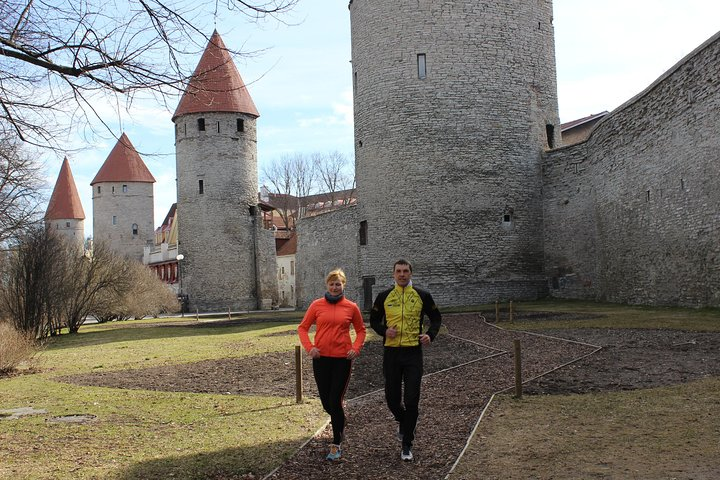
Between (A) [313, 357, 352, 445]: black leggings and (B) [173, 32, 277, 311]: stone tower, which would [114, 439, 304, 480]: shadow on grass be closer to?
(A) [313, 357, 352, 445]: black leggings

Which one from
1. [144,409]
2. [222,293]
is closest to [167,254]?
[222,293]

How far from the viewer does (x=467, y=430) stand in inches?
273

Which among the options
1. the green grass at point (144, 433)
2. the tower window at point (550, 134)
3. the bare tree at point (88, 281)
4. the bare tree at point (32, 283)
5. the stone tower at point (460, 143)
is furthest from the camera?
the tower window at point (550, 134)

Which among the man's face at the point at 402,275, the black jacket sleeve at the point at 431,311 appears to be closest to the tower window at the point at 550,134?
the black jacket sleeve at the point at 431,311

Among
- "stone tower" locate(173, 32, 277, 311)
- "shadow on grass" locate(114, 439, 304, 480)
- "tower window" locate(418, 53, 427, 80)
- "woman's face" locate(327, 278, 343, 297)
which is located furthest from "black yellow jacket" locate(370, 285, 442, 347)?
"stone tower" locate(173, 32, 277, 311)

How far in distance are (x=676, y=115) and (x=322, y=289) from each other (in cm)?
2013

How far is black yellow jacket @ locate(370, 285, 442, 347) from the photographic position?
242 inches

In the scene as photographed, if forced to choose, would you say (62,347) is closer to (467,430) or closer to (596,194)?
(467,430)

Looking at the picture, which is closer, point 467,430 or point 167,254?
point 467,430

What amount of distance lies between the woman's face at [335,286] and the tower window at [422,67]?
21.0 meters

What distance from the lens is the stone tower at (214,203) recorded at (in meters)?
44.0

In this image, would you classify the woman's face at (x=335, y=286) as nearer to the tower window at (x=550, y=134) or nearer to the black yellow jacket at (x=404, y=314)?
the black yellow jacket at (x=404, y=314)

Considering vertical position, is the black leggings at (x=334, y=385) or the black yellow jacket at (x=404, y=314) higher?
the black yellow jacket at (x=404, y=314)

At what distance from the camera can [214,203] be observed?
44031 mm
